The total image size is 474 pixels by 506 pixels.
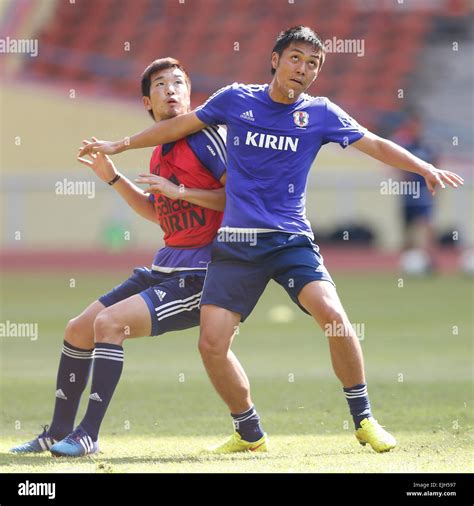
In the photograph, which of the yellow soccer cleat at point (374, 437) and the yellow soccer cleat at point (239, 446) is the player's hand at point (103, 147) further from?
the yellow soccer cleat at point (374, 437)

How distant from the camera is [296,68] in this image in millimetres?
7027

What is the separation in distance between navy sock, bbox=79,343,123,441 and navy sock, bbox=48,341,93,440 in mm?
427

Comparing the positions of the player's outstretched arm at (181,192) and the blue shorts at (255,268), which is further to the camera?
the player's outstretched arm at (181,192)

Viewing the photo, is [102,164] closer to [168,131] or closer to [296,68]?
[168,131]

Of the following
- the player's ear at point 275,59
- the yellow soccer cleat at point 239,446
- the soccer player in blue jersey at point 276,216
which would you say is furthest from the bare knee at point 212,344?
the player's ear at point 275,59

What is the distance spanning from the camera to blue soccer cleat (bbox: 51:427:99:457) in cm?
690

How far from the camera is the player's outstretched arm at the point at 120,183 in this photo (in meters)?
7.64

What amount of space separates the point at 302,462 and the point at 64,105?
23.1 meters

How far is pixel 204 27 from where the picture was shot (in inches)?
1217

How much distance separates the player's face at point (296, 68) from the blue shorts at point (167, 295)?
1.20 metres

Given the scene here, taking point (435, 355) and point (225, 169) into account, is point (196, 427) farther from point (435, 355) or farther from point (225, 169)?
point (435, 355)

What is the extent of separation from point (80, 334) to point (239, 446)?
3.82ft
